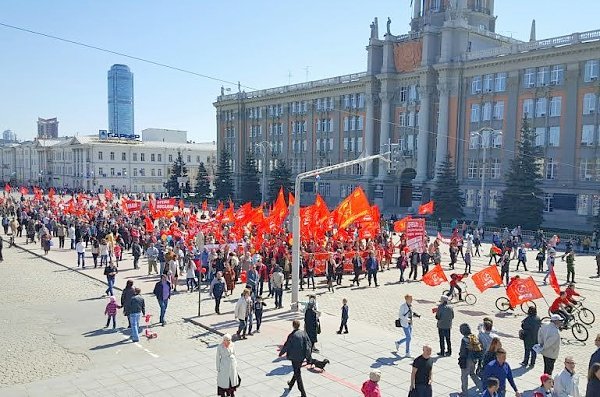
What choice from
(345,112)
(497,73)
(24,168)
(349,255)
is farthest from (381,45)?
(24,168)

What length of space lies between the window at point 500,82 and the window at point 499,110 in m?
1.34

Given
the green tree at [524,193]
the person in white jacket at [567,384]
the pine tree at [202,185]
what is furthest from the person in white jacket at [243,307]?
the pine tree at [202,185]

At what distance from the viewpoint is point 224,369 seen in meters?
9.62

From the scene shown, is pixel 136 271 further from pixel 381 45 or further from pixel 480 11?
pixel 480 11

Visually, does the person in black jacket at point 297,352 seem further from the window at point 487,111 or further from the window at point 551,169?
the window at point 487,111

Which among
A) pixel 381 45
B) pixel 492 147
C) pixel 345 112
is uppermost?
pixel 381 45

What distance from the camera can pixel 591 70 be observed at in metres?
46.7

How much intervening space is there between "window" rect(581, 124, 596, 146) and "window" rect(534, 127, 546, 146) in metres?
3.48

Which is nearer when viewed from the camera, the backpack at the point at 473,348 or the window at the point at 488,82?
the backpack at the point at 473,348

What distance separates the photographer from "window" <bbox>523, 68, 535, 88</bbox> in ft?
168

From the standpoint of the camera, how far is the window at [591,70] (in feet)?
152

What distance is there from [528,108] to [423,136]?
1241 centimetres

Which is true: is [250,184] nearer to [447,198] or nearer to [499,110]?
[447,198]

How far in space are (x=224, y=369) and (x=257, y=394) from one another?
147cm
